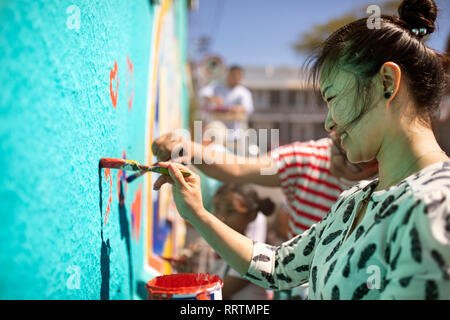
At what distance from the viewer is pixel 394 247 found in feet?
3.09

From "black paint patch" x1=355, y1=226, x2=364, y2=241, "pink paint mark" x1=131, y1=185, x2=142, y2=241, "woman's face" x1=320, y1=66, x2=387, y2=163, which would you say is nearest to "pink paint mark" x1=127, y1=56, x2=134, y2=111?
"pink paint mark" x1=131, y1=185, x2=142, y2=241

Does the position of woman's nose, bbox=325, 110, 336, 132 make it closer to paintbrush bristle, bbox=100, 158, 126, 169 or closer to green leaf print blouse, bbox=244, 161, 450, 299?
green leaf print blouse, bbox=244, 161, 450, 299

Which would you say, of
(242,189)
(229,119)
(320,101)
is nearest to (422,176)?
(320,101)

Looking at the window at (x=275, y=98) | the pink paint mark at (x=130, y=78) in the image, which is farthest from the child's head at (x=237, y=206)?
the window at (x=275, y=98)

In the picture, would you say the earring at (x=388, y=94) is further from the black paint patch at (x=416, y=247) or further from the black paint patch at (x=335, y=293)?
the black paint patch at (x=335, y=293)

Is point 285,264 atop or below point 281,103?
below

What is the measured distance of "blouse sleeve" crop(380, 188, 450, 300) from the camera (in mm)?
865

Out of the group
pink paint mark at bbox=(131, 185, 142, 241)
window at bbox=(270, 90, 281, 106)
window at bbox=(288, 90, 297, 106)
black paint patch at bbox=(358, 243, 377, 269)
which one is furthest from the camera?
window at bbox=(288, 90, 297, 106)

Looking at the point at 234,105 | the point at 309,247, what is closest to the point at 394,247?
the point at 309,247

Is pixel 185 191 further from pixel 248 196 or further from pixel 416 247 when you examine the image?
pixel 248 196

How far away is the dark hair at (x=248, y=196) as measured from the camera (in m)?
3.31

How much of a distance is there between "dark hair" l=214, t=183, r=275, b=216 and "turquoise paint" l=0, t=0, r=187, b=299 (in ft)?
6.08

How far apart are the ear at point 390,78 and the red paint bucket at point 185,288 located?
85 cm

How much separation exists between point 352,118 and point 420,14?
41cm
